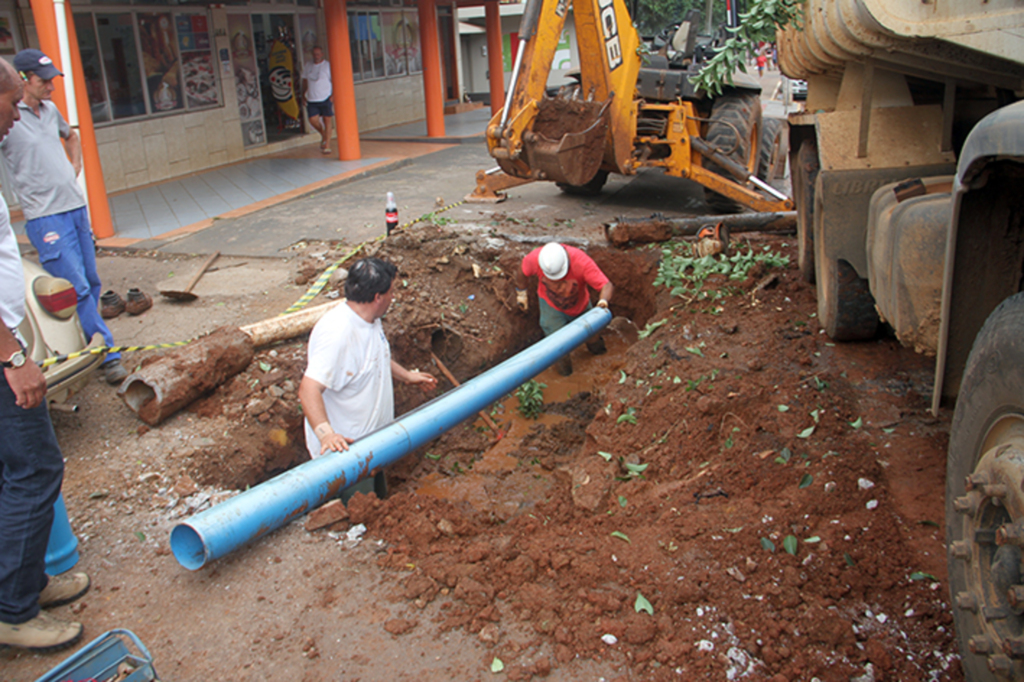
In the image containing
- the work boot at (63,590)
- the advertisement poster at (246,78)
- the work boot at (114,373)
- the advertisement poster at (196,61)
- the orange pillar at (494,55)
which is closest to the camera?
the work boot at (63,590)

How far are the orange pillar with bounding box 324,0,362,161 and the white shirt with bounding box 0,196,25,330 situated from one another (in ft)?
34.1

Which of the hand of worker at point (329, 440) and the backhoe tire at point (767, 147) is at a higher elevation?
the backhoe tire at point (767, 147)

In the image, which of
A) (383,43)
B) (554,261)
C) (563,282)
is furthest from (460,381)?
(383,43)

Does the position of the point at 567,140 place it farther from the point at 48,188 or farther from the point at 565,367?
the point at 48,188

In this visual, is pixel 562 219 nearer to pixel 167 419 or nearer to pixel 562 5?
pixel 562 5

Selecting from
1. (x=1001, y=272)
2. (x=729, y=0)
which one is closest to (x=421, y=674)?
(x=1001, y=272)

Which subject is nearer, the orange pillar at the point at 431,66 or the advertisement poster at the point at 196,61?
the advertisement poster at the point at 196,61

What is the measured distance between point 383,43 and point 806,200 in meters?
14.6

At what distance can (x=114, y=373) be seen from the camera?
5.42 m

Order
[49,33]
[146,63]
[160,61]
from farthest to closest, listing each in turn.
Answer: [160,61] → [146,63] → [49,33]

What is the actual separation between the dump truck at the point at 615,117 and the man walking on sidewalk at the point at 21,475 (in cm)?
556

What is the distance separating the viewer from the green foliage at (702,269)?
6.57 meters

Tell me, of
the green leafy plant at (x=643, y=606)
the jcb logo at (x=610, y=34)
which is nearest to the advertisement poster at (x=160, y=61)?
the jcb logo at (x=610, y=34)

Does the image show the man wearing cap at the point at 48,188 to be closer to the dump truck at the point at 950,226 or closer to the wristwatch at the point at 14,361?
the wristwatch at the point at 14,361
